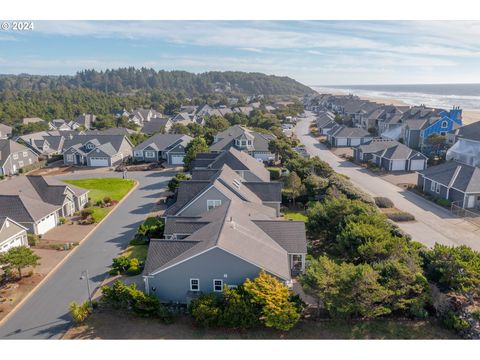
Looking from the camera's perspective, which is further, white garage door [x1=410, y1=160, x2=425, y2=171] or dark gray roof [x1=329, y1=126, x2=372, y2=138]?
dark gray roof [x1=329, y1=126, x2=372, y2=138]

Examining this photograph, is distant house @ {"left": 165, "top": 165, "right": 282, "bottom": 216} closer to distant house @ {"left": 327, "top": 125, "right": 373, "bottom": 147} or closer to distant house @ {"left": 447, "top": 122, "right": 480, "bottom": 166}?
distant house @ {"left": 447, "top": 122, "right": 480, "bottom": 166}

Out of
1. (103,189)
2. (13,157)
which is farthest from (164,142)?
A: (13,157)

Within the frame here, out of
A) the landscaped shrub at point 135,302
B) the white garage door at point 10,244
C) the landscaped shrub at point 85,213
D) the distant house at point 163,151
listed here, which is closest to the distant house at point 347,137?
the distant house at point 163,151

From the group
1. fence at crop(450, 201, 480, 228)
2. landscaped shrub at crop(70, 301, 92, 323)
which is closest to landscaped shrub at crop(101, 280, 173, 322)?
landscaped shrub at crop(70, 301, 92, 323)

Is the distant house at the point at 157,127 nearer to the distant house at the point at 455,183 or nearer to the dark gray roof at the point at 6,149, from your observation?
the dark gray roof at the point at 6,149

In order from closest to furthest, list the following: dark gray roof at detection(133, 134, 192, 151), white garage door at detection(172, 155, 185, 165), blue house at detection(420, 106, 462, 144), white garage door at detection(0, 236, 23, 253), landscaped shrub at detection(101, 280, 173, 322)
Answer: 1. landscaped shrub at detection(101, 280, 173, 322)
2. white garage door at detection(0, 236, 23, 253)
3. white garage door at detection(172, 155, 185, 165)
4. dark gray roof at detection(133, 134, 192, 151)
5. blue house at detection(420, 106, 462, 144)

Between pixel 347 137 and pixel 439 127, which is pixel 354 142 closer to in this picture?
pixel 347 137
